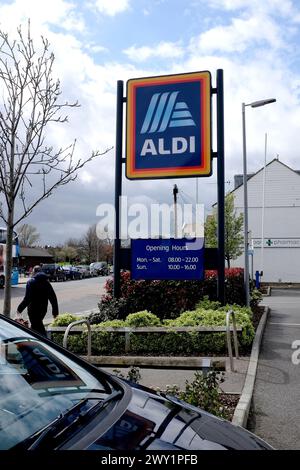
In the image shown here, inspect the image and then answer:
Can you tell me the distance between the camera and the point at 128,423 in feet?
6.84

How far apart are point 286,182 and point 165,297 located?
109 ft

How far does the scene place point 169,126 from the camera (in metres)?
10.3

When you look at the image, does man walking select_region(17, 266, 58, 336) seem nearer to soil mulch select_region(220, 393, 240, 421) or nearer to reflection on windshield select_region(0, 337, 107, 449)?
soil mulch select_region(220, 393, 240, 421)

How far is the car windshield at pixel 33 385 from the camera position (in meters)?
2.04

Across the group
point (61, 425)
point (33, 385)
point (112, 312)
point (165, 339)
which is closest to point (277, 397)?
point (165, 339)

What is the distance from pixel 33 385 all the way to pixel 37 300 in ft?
20.6

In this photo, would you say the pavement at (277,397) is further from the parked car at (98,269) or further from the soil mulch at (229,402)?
the parked car at (98,269)

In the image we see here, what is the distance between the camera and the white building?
131ft

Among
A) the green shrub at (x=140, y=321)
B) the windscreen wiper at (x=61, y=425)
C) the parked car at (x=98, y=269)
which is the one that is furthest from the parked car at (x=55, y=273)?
the windscreen wiper at (x=61, y=425)

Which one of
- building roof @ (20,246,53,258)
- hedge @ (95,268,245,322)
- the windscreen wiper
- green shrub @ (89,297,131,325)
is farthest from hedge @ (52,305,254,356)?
building roof @ (20,246,53,258)

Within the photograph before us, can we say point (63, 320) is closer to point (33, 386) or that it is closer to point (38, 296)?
point (38, 296)

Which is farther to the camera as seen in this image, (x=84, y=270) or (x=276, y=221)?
(x=84, y=270)

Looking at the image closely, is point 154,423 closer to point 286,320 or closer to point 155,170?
point 155,170

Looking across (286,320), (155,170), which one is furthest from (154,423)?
(286,320)
